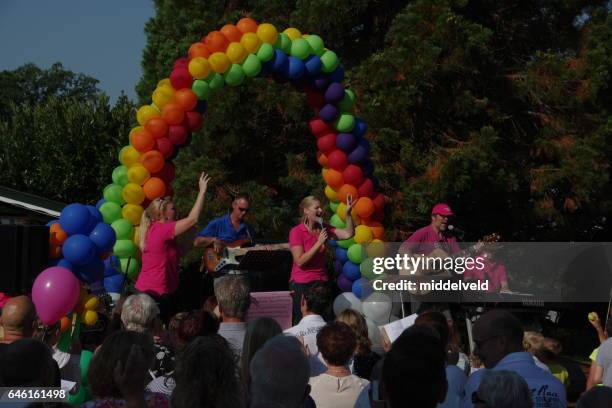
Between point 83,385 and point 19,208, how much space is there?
11.0 meters

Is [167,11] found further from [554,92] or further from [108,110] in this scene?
[554,92]

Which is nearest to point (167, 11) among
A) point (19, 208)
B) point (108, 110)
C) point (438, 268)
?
point (19, 208)

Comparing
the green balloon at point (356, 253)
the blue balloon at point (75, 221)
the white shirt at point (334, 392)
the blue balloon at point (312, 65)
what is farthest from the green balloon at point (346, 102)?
the white shirt at point (334, 392)

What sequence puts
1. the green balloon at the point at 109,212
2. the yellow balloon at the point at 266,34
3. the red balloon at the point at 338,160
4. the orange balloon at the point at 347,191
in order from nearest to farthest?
the green balloon at the point at 109,212
the yellow balloon at the point at 266,34
the orange balloon at the point at 347,191
the red balloon at the point at 338,160

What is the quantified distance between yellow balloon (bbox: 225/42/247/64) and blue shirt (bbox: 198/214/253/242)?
5.53 ft

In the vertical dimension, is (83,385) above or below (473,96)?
below

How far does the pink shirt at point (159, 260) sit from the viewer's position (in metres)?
7.23

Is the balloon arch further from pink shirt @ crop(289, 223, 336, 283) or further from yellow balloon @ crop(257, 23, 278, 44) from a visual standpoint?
pink shirt @ crop(289, 223, 336, 283)

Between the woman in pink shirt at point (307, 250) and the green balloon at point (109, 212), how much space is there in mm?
1737

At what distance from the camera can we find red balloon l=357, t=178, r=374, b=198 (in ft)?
32.1

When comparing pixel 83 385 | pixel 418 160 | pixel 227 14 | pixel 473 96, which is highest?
pixel 227 14

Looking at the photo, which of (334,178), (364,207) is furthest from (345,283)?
(334,178)

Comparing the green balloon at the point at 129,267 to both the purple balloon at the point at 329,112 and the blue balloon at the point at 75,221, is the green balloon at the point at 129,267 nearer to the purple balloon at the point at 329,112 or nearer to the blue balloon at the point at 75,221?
the blue balloon at the point at 75,221

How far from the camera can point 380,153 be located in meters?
12.1
